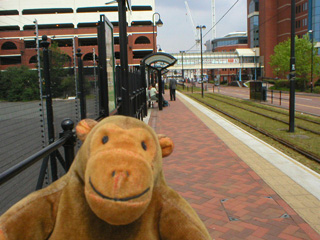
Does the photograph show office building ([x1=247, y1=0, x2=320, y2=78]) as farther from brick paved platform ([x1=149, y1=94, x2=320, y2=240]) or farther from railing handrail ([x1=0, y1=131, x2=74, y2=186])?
railing handrail ([x1=0, y1=131, x2=74, y2=186])

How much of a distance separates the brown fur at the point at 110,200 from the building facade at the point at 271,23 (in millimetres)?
74981

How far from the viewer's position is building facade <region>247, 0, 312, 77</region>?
7200 centimetres

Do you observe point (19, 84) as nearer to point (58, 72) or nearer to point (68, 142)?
point (68, 142)

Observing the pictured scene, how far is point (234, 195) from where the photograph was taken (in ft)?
17.6

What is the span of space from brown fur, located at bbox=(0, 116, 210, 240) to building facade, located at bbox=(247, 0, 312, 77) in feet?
246

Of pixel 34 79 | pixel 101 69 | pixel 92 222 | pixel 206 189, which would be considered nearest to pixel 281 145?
pixel 206 189

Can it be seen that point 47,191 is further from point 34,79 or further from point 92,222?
point 34,79

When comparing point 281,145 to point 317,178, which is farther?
point 281,145

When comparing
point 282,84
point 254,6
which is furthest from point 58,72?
point 254,6

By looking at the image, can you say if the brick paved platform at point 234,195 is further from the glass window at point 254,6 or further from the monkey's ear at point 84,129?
the glass window at point 254,6

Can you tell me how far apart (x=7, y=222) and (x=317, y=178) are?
579 centimetres

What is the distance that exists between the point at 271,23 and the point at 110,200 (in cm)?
8762

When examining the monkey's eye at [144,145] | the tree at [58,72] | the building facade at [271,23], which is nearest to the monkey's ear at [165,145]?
the monkey's eye at [144,145]

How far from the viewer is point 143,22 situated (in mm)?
67875
